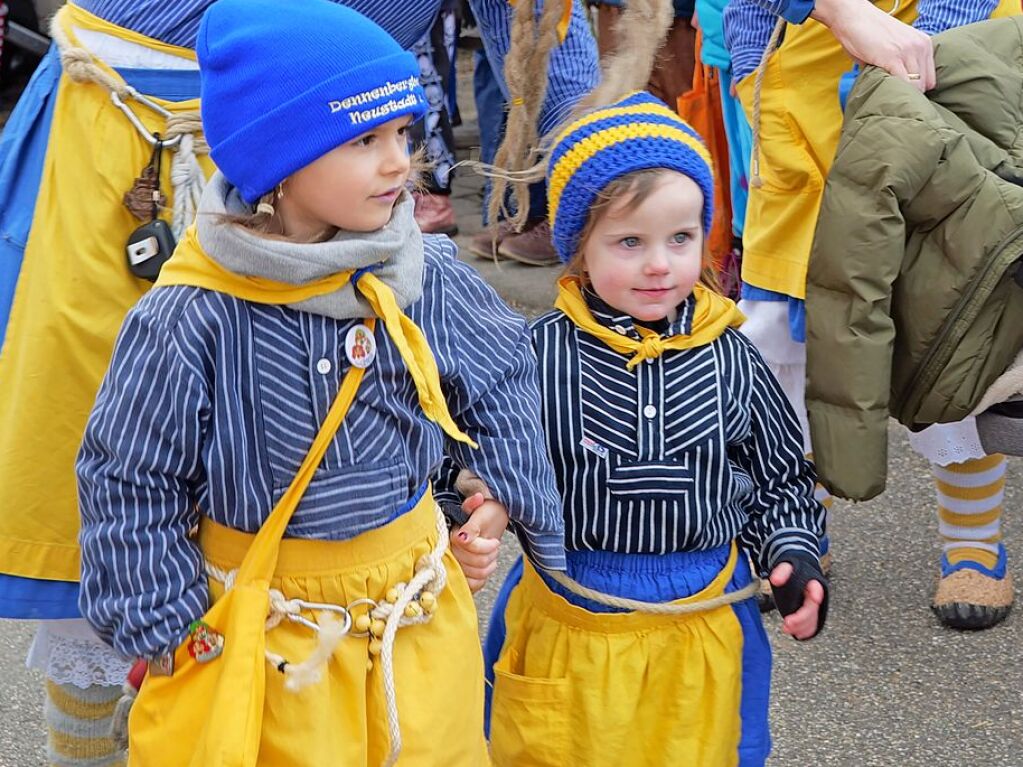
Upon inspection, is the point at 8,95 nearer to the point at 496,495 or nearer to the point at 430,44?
the point at 430,44

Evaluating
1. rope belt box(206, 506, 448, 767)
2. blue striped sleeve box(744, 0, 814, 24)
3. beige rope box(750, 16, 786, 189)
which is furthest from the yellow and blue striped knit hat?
rope belt box(206, 506, 448, 767)

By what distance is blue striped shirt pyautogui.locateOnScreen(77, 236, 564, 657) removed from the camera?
163 cm

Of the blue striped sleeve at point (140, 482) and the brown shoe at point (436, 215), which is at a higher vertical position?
the blue striped sleeve at point (140, 482)

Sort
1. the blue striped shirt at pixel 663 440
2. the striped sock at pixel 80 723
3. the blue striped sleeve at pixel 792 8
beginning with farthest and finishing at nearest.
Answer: the blue striped sleeve at pixel 792 8 → the striped sock at pixel 80 723 → the blue striped shirt at pixel 663 440

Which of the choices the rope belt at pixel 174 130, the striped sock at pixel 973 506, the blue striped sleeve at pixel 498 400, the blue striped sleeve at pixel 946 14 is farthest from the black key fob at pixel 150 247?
the striped sock at pixel 973 506

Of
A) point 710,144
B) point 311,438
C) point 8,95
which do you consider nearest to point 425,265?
point 311,438

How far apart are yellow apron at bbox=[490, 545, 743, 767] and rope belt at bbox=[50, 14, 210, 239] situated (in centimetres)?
76

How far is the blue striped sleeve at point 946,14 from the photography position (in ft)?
8.04

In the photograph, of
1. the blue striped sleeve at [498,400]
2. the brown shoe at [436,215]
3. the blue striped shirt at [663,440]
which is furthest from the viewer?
the brown shoe at [436,215]

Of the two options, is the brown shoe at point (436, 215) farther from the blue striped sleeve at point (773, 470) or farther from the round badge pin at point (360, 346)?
the round badge pin at point (360, 346)

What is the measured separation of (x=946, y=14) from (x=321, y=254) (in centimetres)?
137

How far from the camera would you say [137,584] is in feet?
5.39

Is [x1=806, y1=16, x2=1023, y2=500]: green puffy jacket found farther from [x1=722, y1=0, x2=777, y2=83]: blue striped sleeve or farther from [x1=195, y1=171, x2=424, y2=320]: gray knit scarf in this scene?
[x1=195, y1=171, x2=424, y2=320]: gray knit scarf

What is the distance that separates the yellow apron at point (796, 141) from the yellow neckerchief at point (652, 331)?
1.52ft
